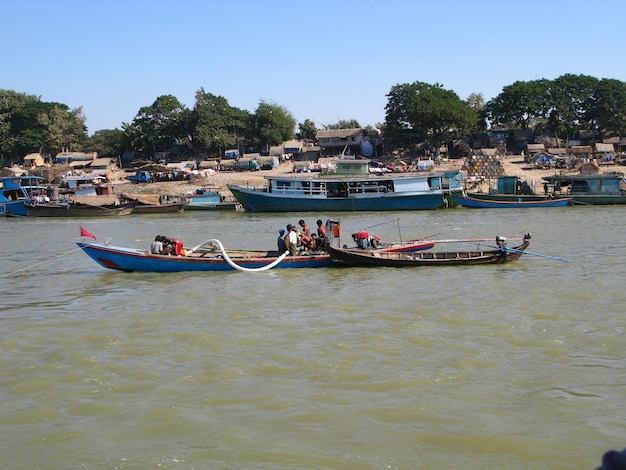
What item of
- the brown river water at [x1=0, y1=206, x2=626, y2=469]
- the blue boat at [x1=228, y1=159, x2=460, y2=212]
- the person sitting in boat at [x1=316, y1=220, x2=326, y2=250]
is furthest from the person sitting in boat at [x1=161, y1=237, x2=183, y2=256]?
the blue boat at [x1=228, y1=159, x2=460, y2=212]

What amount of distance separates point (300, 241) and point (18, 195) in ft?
116

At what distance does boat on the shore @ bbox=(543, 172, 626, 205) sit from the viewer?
35.6 metres

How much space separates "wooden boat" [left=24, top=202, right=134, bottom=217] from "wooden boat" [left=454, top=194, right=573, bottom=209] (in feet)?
70.3

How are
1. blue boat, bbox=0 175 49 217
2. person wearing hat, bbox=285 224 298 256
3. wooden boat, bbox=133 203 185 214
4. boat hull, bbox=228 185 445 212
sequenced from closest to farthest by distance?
person wearing hat, bbox=285 224 298 256 → boat hull, bbox=228 185 445 212 → wooden boat, bbox=133 203 185 214 → blue boat, bbox=0 175 49 217

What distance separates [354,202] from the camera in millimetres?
37156

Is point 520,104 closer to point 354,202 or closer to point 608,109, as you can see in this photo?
point 608,109

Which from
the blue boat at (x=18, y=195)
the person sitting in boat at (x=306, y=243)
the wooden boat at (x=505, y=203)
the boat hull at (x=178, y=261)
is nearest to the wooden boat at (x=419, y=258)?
the boat hull at (x=178, y=261)

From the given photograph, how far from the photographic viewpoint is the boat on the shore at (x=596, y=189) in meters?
35.6

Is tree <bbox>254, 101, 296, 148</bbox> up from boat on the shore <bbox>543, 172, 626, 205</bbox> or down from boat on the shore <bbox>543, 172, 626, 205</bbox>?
up

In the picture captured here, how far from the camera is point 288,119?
6700 centimetres

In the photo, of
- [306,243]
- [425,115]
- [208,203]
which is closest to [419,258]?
[306,243]

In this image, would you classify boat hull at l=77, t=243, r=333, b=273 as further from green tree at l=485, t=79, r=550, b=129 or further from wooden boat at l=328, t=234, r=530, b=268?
green tree at l=485, t=79, r=550, b=129

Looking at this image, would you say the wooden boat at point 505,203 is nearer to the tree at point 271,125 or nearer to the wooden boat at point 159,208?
the wooden boat at point 159,208

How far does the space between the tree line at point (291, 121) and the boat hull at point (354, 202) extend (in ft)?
66.0
